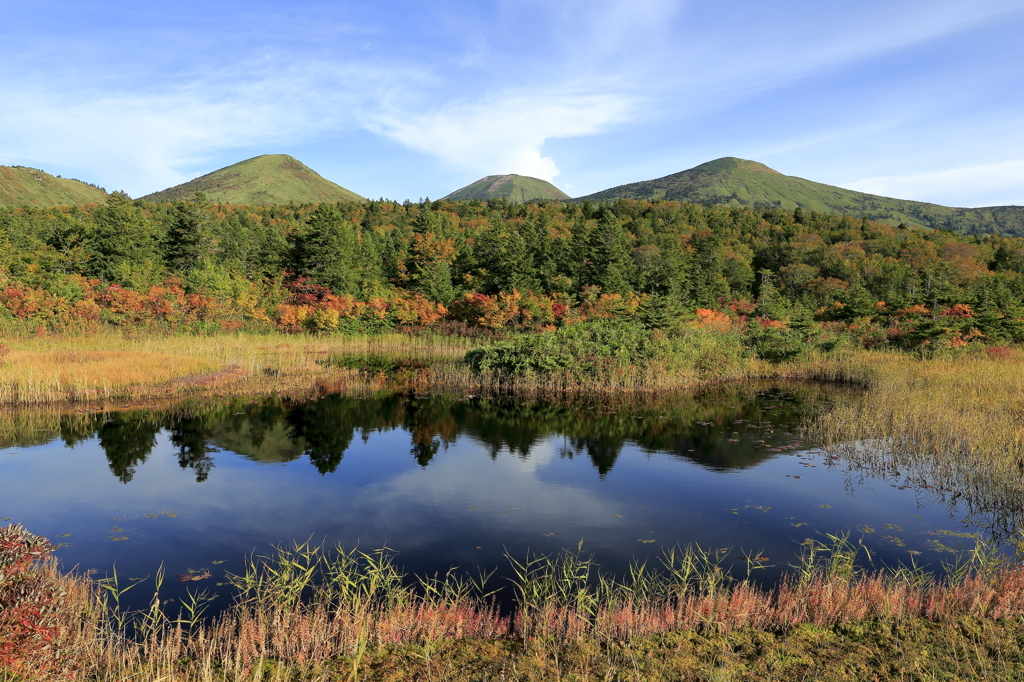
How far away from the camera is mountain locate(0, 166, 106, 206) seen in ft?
392

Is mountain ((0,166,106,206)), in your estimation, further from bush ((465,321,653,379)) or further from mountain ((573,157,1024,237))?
bush ((465,321,653,379))

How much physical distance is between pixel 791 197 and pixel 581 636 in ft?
505

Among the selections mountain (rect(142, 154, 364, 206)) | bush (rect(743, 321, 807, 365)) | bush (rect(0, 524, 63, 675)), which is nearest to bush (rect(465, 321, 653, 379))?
bush (rect(743, 321, 807, 365))

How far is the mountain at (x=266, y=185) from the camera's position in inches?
5640

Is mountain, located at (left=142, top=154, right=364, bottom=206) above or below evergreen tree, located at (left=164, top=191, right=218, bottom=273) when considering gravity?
above

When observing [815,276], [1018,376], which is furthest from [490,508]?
[815,276]

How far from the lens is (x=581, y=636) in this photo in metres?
5.70

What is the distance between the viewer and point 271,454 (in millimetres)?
14188

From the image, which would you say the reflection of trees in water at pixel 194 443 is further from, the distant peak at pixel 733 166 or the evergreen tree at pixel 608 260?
the distant peak at pixel 733 166

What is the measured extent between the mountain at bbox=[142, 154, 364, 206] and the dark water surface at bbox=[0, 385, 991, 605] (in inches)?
5112

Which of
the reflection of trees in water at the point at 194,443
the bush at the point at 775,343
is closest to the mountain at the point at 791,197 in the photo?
the bush at the point at 775,343

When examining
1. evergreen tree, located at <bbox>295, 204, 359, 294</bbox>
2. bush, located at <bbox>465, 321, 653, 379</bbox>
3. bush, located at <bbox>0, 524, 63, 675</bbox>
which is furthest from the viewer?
evergreen tree, located at <bbox>295, 204, 359, 294</bbox>

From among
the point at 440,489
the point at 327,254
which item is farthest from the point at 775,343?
the point at 327,254

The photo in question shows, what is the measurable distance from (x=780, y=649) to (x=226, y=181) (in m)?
181
